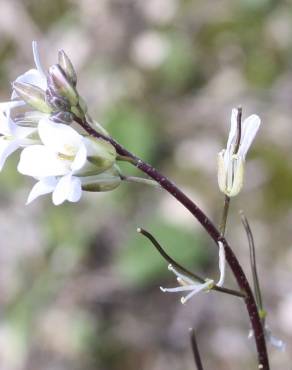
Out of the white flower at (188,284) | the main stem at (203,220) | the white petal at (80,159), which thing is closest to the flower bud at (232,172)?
the main stem at (203,220)

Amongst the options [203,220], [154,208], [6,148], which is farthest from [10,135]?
[154,208]

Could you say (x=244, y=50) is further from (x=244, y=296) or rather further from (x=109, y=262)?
(x=244, y=296)

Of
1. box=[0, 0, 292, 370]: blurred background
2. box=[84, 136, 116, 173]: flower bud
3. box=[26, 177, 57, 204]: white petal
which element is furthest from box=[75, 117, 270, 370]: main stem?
box=[0, 0, 292, 370]: blurred background

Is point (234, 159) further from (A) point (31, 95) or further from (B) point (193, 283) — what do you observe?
(A) point (31, 95)

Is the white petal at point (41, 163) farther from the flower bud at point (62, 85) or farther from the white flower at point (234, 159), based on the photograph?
the white flower at point (234, 159)

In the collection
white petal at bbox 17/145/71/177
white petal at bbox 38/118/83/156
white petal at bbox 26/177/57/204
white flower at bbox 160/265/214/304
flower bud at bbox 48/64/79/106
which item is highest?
flower bud at bbox 48/64/79/106

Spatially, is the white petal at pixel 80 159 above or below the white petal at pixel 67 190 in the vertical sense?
above

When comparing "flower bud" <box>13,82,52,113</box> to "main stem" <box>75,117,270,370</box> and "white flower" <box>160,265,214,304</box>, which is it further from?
"white flower" <box>160,265,214,304</box>
